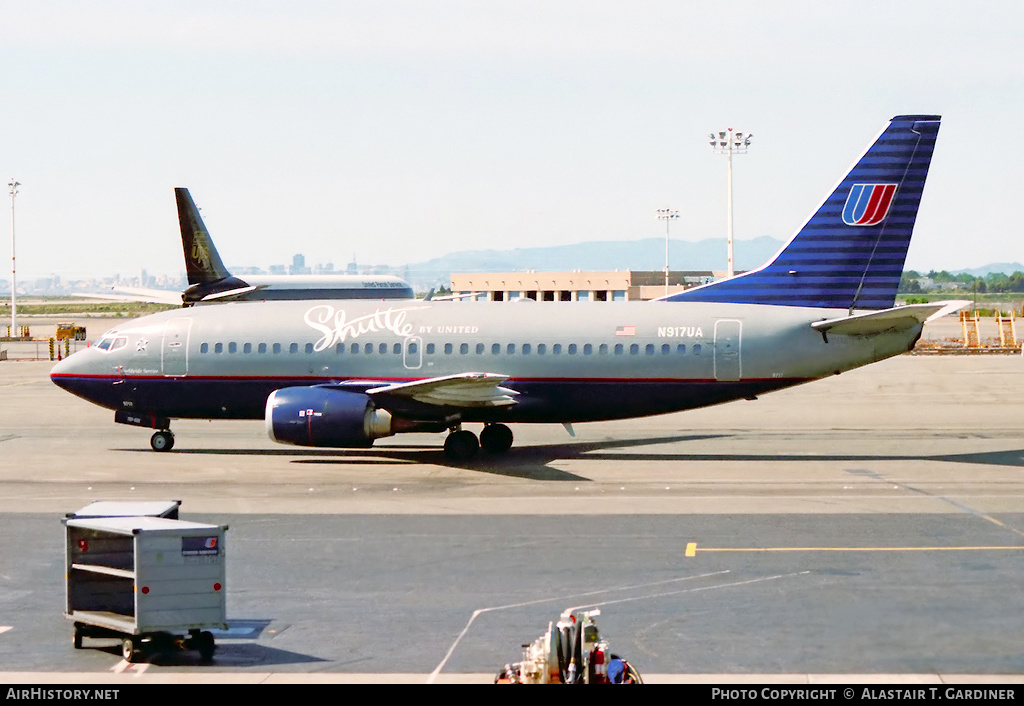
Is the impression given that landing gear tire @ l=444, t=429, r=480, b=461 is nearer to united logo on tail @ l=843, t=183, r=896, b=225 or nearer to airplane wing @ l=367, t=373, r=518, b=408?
airplane wing @ l=367, t=373, r=518, b=408

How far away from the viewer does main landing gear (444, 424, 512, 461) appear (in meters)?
35.1

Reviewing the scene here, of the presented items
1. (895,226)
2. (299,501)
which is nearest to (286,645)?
(299,501)

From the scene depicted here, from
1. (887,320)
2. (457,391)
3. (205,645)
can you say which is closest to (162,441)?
(457,391)

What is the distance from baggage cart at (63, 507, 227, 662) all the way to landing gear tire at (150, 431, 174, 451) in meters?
20.5

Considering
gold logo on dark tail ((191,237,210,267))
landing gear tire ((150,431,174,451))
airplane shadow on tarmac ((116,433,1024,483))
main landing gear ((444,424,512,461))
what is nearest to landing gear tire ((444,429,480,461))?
main landing gear ((444,424,512,461))

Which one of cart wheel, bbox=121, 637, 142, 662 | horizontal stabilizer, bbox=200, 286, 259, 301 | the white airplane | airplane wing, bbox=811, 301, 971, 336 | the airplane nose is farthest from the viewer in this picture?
horizontal stabilizer, bbox=200, 286, 259, 301

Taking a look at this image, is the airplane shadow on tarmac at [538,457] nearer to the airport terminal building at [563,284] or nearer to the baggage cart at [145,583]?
the baggage cart at [145,583]

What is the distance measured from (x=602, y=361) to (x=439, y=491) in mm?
7400

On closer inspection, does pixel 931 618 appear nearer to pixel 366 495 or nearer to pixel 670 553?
pixel 670 553

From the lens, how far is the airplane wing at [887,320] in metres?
31.2

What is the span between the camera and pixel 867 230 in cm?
3416

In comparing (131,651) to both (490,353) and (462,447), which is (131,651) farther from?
(490,353)

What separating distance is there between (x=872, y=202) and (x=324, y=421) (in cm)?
1597

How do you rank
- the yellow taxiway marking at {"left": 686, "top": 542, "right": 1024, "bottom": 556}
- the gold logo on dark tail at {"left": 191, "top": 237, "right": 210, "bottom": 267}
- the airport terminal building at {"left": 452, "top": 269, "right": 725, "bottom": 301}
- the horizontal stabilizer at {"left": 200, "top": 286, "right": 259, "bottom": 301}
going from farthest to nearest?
the airport terminal building at {"left": 452, "top": 269, "right": 725, "bottom": 301}
the horizontal stabilizer at {"left": 200, "top": 286, "right": 259, "bottom": 301}
the gold logo on dark tail at {"left": 191, "top": 237, "right": 210, "bottom": 267}
the yellow taxiway marking at {"left": 686, "top": 542, "right": 1024, "bottom": 556}
